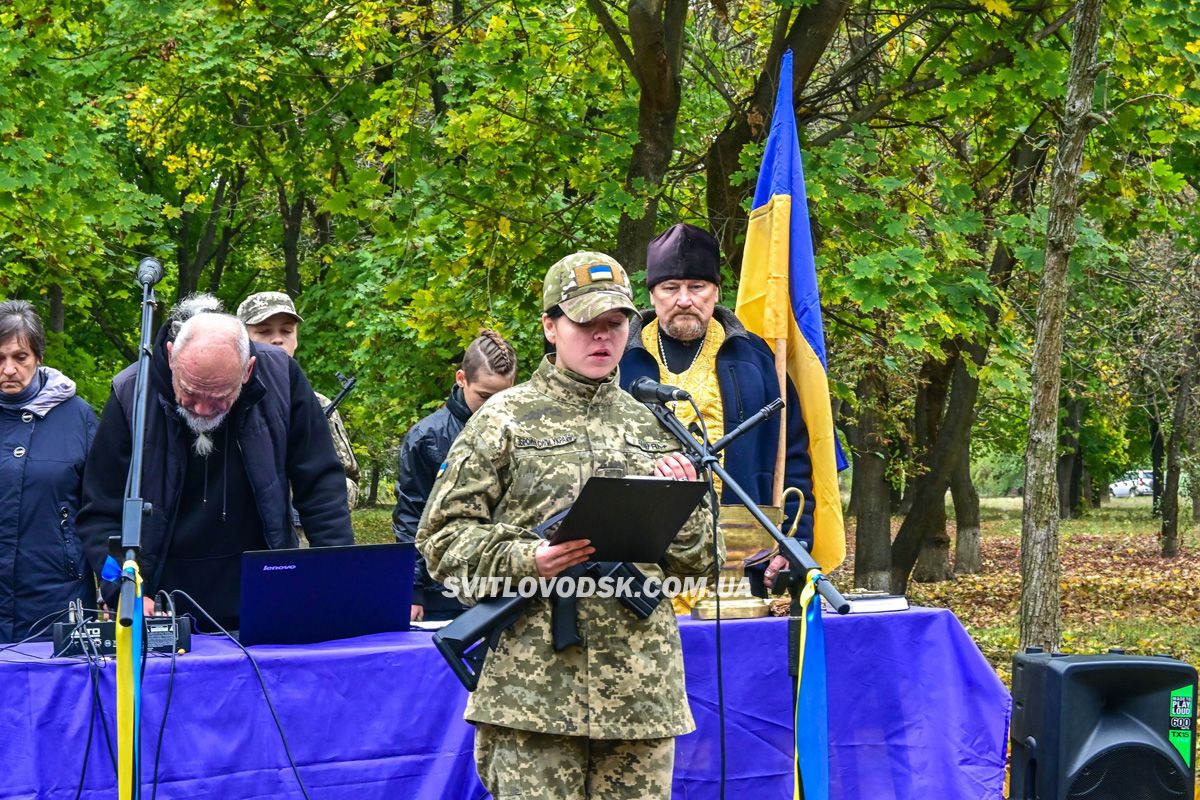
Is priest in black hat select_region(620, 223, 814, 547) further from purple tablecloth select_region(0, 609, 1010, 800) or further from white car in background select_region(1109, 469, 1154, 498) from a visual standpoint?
white car in background select_region(1109, 469, 1154, 498)

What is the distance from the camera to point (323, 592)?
4102mm

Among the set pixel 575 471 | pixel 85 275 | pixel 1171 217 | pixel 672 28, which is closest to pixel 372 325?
pixel 85 275

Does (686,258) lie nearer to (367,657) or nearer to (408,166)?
(367,657)

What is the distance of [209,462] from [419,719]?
1084 millimetres

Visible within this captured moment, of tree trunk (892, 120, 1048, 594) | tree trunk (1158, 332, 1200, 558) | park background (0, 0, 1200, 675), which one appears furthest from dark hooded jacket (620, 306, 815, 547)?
tree trunk (1158, 332, 1200, 558)

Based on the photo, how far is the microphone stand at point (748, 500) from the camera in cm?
285

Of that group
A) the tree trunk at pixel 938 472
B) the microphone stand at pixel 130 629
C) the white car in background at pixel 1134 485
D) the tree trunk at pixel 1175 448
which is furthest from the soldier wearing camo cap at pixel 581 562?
the white car in background at pixel 1134 485

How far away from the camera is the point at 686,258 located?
4676mm

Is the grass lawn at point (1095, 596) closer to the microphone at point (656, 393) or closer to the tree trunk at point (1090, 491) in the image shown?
the microphone at point (656, 393)

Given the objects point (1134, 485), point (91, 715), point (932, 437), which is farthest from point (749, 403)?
point (1134, 485)

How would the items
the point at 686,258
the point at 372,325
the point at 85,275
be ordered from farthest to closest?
1. the point at 85,275
2. the point at 372,325
3. the point at 686,258

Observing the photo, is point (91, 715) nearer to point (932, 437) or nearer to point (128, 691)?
point (128, 691)

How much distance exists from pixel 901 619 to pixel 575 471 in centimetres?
203

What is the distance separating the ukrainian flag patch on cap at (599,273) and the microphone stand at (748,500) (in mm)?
376
